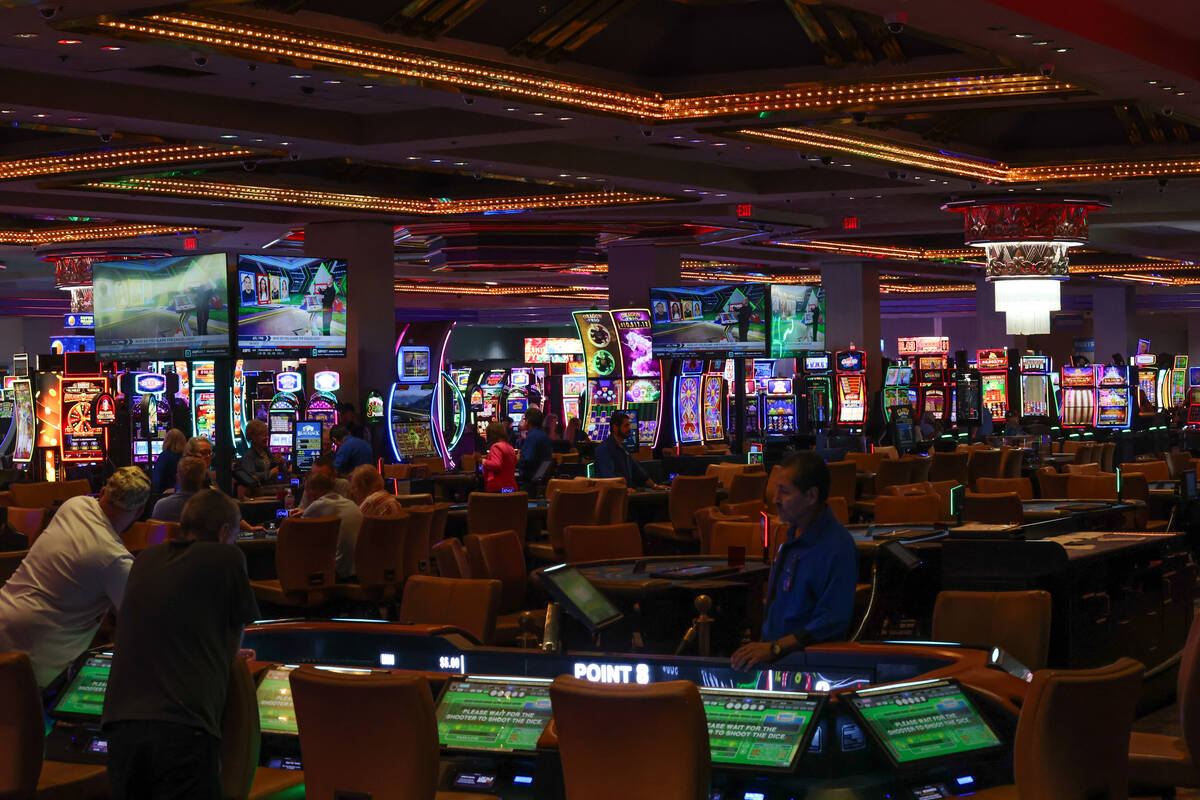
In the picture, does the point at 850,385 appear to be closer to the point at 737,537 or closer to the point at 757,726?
the point at 737,537

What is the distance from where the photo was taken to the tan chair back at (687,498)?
10164 mm

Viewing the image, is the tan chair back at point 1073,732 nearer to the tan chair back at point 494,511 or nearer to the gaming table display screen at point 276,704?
the gaming table display screen at point 276,704

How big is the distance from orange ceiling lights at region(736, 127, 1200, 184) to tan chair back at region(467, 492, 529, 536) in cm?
300

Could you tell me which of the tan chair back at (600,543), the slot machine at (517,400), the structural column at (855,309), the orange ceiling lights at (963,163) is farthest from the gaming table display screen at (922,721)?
the slot machine at (517,400)

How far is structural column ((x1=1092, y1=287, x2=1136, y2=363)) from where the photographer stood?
26031 mm

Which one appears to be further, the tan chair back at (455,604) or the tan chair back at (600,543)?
the tan chair back at (600,543)

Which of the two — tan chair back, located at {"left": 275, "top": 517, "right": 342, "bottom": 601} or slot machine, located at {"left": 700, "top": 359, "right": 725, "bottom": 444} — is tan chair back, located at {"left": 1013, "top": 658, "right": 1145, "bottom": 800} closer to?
tan chair back, located at {"left": 275, "top": 517, "right": 342, "bottom": 601}

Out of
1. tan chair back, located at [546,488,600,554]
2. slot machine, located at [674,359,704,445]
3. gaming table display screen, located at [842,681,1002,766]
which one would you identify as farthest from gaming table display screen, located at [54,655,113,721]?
slot machine, located at [674,359,704,445]

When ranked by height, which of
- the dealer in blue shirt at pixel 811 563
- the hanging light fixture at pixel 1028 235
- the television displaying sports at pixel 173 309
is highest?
the hanging light fixture at pixel 1028 235

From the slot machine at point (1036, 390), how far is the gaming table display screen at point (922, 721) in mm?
18736

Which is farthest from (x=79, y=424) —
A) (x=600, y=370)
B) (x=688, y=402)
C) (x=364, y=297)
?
(x=688, y=402)

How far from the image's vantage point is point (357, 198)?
1285cm

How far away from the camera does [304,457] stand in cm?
1480

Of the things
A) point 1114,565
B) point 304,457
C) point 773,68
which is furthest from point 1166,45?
point 304,457
